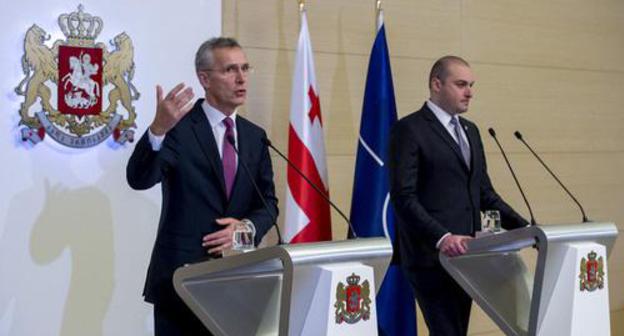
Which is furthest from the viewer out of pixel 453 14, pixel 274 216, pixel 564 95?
pixel 564 95

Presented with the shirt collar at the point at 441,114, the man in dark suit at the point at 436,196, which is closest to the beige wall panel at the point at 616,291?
the man in dark suit at the point at 436,196

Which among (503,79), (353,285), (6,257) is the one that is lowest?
(6,257)

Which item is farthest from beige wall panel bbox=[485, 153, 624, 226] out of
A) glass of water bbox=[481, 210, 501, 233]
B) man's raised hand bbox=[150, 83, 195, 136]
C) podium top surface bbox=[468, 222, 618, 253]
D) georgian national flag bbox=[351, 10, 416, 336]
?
man's raised hand bbox=[150, 83, 195, 136]

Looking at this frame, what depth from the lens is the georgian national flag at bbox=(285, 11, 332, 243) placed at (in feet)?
14.5

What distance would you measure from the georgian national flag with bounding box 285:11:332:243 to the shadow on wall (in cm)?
92

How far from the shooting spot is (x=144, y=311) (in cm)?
420

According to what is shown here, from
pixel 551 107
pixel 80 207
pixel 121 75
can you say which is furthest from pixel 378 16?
pixel 80 207

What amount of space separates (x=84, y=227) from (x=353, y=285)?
193 centimetres

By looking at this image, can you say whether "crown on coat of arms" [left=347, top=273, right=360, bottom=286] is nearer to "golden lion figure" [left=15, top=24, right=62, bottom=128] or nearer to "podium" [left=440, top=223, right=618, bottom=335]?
"podium" [left=440, top=223, right=618, bottom=335]

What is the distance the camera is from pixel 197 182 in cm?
308

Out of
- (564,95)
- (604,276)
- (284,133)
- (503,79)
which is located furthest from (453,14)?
(604,276)

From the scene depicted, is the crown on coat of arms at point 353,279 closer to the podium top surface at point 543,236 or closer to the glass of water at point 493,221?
the podium top surface at point 543,236

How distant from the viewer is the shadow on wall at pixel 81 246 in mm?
3961

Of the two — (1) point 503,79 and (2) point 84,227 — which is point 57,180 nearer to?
(2) point 84,227
